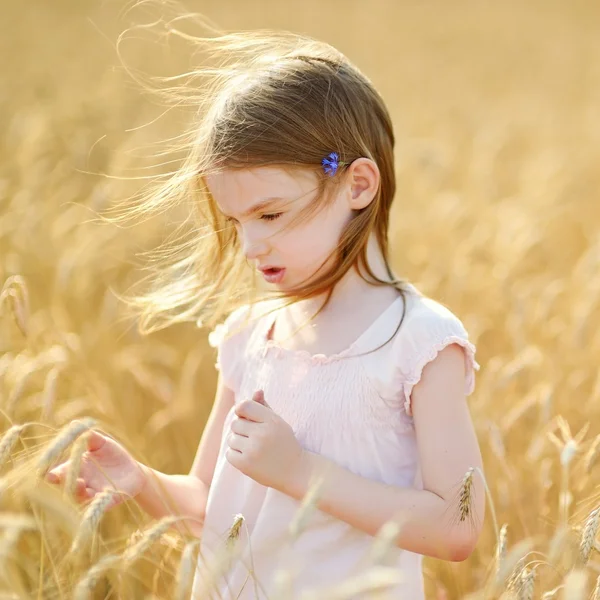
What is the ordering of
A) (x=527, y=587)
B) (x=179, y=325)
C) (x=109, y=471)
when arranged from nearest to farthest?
(x=527, y=587) < (x=109, y=471) < (x=179, y=325)

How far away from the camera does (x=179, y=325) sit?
3.14m

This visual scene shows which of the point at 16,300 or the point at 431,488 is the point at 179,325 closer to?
the point at 16,300

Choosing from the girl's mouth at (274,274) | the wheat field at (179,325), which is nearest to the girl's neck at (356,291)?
the girl's mouth at (274,274)

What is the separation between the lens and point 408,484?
1476 mm

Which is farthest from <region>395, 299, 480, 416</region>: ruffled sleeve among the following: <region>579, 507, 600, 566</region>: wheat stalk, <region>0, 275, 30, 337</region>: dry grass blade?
<region>0, 275, 30, 337</region>: dry grass blade

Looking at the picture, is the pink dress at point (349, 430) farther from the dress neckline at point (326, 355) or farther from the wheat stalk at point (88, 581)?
the wheat stalk at point (88, 581)

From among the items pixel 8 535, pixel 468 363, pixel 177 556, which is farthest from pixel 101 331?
pixel 8 535

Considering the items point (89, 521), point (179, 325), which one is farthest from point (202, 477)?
point (179, 325)

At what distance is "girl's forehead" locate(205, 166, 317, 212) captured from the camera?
4.58 ft

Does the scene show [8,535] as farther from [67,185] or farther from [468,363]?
[67,185]

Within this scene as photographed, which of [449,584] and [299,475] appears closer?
[299,475]

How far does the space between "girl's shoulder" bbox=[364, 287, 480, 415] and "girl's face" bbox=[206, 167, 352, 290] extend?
177mm

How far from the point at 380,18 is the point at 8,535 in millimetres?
12770

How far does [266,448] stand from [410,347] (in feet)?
0.91
